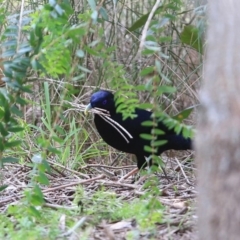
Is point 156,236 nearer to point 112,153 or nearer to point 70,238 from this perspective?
point 70,238

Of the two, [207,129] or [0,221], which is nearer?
[207,129]

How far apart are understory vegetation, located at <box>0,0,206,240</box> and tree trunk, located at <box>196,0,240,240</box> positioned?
0.50 metres

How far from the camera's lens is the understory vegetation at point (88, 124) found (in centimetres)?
255

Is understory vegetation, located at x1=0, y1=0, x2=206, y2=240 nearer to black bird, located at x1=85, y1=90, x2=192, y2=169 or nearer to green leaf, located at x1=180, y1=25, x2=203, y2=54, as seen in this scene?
green leaf, located at x1=180, y1=25, x2=203, y2=54

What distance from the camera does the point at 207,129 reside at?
1.60 metres

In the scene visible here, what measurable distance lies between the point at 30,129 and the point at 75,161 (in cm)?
58

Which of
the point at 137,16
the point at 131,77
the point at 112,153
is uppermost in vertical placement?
the point at 137,16

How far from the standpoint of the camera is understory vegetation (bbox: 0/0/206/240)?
2547 millimetres

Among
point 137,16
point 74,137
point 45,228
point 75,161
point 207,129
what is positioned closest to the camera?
point 207,129

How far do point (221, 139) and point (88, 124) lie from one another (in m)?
3.67

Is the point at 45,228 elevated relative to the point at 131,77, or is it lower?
lower

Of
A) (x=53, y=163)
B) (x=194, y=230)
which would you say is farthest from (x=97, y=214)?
(x=53, y=163)

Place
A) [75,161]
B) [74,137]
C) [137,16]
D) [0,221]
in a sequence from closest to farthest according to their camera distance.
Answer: [0,221] < [75,161] < [74,137] < [137,16]

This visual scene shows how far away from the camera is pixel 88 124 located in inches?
205
